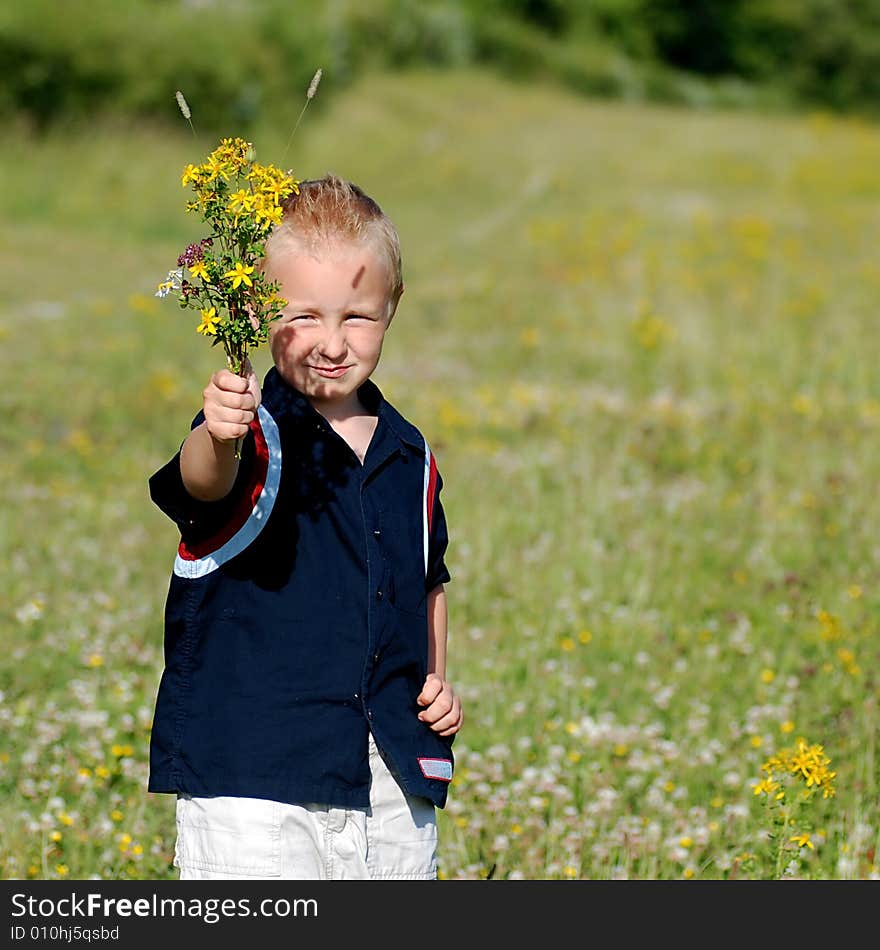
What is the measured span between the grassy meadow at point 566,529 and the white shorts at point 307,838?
3.12ft

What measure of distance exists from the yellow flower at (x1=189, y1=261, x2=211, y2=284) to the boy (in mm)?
330

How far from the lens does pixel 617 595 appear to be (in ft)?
19.0

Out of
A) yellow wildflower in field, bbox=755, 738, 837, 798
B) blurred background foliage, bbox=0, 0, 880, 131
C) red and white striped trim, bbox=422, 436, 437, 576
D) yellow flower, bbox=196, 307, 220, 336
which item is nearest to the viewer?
yellow flower, bbox=196, 307, 220, 336

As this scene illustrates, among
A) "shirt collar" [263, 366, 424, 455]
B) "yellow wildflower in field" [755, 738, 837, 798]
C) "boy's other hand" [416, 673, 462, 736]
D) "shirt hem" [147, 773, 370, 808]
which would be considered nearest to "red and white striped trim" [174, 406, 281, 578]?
"shirt collar" [263, 366, 424, 455]

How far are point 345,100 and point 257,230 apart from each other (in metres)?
27.1

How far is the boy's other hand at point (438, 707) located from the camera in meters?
2.64

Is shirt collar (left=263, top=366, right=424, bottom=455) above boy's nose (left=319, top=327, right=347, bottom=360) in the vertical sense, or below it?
below

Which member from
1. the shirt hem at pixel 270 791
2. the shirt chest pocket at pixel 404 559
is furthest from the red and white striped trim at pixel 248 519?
the shirt hem at pixel 270 791

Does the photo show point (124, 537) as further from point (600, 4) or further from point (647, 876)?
point (600, 4)

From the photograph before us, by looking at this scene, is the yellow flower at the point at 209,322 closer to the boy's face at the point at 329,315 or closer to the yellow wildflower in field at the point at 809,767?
the boy's face at the point at 329,315

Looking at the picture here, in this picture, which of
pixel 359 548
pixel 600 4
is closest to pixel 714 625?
pixel 359 548

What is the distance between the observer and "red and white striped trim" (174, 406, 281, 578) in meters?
2.44

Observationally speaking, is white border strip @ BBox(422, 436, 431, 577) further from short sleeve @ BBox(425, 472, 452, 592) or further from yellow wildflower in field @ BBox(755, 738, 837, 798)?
yellow wildflower in field @ BBox(755, 738, 837, 798)

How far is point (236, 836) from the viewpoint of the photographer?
2434 millimetres
